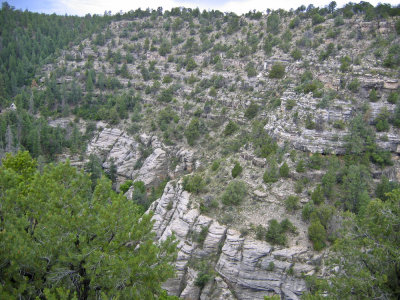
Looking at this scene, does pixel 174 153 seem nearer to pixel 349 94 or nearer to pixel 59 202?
pixel 349 94

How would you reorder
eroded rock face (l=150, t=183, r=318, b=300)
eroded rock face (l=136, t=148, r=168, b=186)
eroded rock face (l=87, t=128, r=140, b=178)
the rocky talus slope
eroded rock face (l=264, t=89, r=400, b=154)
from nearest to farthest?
eroded rock face (l=150, t=183, r=318, b=300) → the rocky talus slope → eroded rock face (l=264, t=89, r=400, b=154) → eroded rock face (l=136, t=148, r=168, b=186) → eroded rock face (l=87, t=128, r=140, b=178)

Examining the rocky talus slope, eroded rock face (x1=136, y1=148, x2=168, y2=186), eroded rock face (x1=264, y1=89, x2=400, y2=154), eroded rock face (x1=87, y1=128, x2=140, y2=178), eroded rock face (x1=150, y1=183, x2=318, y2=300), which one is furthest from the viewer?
eroded rock face (x1=87, y1=128, x2=140, y2=178)

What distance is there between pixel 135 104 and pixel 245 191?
31.0 meters

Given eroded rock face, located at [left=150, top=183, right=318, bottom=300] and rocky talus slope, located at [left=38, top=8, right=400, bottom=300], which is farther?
rocky talus slope, located at [left=38, top=8, right=400, bottom=300]

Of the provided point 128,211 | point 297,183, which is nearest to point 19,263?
point 128,211

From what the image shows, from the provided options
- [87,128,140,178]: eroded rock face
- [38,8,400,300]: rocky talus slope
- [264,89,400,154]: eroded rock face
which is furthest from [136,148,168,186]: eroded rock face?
[264,89,400,154]: eroded rock face

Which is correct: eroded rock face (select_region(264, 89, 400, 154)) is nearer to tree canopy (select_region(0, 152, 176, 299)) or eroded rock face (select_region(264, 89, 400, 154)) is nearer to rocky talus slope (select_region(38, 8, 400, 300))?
rocky talus slope (select_region(38, 8, 400, 300))

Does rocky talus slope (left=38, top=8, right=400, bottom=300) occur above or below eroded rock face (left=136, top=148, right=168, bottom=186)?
above

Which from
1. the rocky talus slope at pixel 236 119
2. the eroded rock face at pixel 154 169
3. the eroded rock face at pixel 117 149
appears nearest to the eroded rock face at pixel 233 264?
the rocky talus slope at pixel 236 119

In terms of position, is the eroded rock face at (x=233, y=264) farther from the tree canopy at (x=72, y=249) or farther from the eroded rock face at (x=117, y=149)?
the eroded rock face at (x=117, y=149)

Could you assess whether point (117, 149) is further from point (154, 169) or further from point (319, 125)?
point (319, 125)

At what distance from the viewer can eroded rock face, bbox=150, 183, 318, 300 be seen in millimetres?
23203

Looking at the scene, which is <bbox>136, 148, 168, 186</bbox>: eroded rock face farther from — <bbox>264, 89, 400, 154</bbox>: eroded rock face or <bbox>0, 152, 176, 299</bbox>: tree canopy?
<bbox>0, 152, 176, 299</bbox>: tree canopy

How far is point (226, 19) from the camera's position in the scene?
64.0 meters
